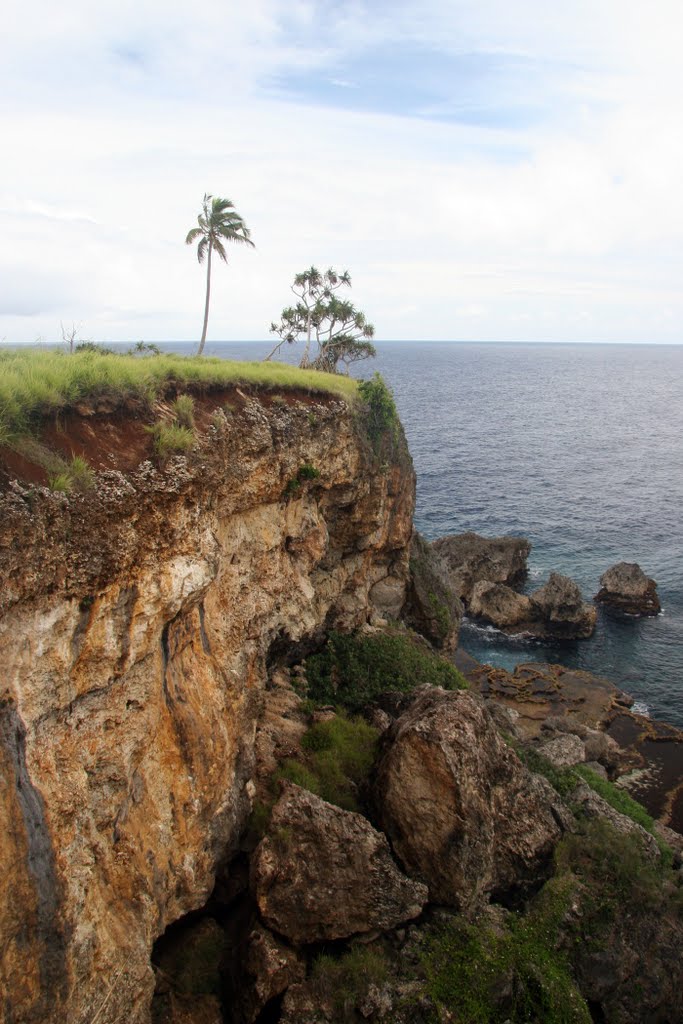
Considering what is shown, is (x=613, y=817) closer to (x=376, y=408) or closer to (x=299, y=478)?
(x=299, y=478)

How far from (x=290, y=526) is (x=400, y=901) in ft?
39.4

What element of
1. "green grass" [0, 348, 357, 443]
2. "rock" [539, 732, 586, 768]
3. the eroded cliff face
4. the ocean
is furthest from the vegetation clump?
the ocean

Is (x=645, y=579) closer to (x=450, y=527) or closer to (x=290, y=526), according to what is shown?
(x=450, y=527)

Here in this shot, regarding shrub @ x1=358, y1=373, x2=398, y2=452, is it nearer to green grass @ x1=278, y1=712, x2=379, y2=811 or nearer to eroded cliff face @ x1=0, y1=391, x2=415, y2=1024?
eroded cliff face @ x1=0, y1=391, x2=415, y2=1024

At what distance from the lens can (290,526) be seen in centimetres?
2277

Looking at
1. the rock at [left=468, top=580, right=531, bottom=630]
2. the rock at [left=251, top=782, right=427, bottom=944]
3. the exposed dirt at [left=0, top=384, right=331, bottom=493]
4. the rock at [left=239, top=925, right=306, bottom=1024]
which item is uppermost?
the exposed dirt at [left=0, top=384, right=331, bottom=493]

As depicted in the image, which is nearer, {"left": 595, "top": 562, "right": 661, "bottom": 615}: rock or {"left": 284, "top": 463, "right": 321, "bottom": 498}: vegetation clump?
{"left": 284, "top": 463, "right": 321, "bottom": 498}: vegetation clump

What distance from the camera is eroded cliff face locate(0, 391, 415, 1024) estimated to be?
36.0ft

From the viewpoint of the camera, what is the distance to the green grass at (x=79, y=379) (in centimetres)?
1382

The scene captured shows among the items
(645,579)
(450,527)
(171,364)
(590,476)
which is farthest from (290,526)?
(590,476)

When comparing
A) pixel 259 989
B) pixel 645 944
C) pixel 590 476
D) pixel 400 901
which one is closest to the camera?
pixel 259 989

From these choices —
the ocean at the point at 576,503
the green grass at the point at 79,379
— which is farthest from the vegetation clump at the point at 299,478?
the ocean at the point at 576,503

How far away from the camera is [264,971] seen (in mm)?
14281

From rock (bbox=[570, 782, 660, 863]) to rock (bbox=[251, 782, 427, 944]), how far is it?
29.7ft
